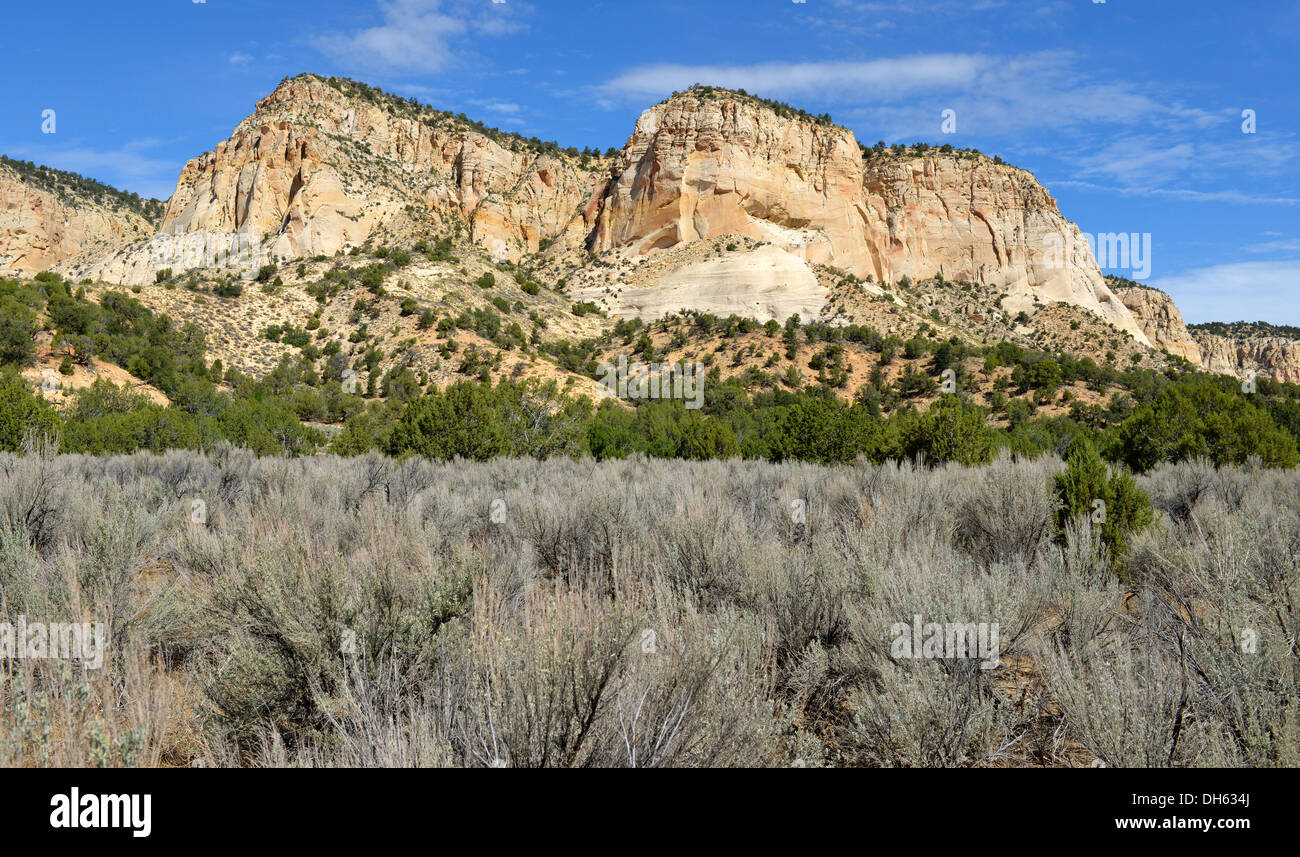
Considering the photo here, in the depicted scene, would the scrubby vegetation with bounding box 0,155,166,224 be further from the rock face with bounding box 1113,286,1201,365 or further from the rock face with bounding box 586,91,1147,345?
the rock face with bounding box 1113,286,1201,365

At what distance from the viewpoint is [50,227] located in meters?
59.0

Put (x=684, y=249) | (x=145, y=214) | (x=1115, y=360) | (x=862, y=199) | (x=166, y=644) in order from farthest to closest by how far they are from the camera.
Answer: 1. (x=145, y=214)
2. (x=862, y=199)
3. (x=684, y=249)
4. (x=1115, y=360)
5. (x=166, y=644)

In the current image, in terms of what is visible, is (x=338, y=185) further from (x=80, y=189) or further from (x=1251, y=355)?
(x=1251, y=355)

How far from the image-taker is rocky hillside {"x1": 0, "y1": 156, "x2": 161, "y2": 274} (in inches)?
2211

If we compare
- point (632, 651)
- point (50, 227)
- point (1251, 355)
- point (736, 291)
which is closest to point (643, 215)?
point (736, 291)

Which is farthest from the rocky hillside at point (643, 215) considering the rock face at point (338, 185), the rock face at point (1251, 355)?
the rock face at point (1251, 355)

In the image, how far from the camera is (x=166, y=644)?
335 cm

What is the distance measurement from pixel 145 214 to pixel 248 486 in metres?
79.5

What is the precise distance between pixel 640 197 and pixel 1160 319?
2621 inches

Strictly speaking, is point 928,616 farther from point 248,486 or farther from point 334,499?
point 248,486

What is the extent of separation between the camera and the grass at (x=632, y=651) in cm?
216

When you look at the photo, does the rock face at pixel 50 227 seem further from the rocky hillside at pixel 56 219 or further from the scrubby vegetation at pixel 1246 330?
the scrubby vegetation at pixel 1246 330
